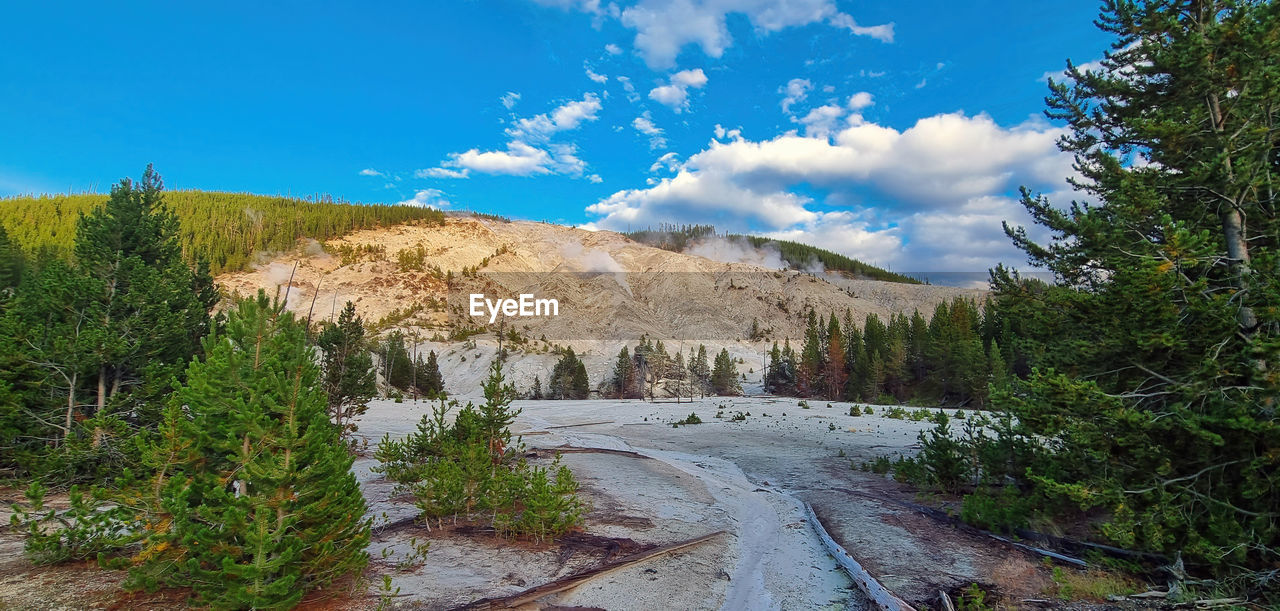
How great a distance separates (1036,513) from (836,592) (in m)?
A: 4.91

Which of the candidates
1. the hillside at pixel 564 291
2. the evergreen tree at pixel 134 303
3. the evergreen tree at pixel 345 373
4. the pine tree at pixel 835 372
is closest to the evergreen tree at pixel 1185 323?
the evergreen tree at pixel 134 303

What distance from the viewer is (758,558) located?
9.71 m

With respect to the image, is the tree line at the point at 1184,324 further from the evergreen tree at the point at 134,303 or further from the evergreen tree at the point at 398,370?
the evergreen tree at the point at 398,370

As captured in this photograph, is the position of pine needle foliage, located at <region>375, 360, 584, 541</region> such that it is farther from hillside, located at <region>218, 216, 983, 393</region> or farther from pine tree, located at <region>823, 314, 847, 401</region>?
hillside, located at <region>218, 216, 983, 393</region>

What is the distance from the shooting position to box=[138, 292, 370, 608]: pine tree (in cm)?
572

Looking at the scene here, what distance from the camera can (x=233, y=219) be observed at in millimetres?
119625

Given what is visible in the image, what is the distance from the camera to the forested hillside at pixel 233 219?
327 feet

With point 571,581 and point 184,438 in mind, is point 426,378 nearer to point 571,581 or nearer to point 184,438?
point 571,581

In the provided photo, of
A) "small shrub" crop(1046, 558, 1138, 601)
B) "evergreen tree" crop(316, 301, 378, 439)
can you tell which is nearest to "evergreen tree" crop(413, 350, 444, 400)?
"evergreen tree" crop(316, 301, 378, 439)

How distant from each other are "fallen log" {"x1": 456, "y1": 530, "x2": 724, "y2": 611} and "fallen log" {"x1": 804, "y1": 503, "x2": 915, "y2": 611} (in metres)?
2.46

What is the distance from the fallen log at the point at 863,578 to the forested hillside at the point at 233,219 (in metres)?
111

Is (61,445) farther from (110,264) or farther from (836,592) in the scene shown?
(836,592)

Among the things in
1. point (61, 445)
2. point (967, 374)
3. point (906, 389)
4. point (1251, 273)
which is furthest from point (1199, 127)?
point (906, 389)

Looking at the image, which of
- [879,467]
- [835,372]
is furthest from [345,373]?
[835,372]
